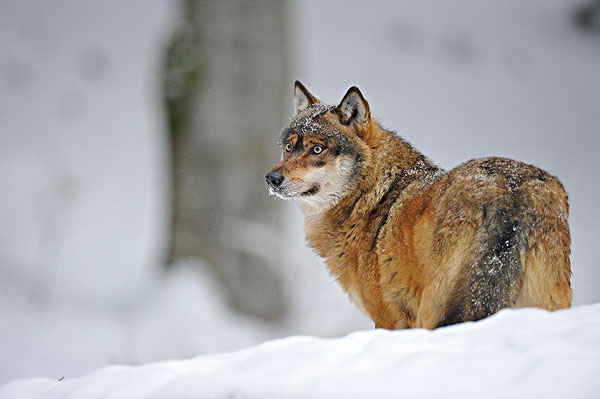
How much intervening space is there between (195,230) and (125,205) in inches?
144

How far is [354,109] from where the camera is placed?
4.06 meters

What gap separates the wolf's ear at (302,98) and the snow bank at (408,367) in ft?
8.43

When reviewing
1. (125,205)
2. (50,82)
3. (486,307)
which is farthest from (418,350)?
(50,82)

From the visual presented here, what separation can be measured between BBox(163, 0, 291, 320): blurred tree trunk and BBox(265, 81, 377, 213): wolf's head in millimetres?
2245

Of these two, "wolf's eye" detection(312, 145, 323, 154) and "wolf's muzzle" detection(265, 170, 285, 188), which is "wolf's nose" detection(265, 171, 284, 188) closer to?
"wolf's muzzle" detection(265, 170, 285, 188)

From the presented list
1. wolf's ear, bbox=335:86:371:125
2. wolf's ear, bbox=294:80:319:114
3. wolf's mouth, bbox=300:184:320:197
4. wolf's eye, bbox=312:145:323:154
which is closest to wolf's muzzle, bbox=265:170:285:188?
wolf's mouth, bbox=300:184:320:197

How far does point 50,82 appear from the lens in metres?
11.1

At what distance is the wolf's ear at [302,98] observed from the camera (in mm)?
4531

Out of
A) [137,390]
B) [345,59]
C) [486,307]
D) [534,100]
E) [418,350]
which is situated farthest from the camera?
[345,59]

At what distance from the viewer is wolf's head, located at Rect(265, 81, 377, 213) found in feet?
13.0

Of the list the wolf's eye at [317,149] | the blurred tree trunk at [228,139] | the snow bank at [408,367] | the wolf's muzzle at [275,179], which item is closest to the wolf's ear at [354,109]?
the wolf's eye at [317,149]

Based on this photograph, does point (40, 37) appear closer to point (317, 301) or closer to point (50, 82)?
point (50, 82)

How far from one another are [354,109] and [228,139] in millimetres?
2462

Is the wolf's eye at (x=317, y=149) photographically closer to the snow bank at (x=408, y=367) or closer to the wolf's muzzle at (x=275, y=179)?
the wolf's muzzle at (x=275, y=179)
